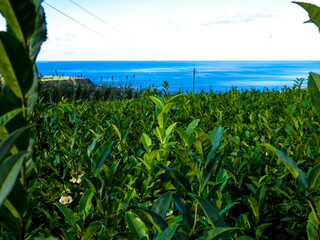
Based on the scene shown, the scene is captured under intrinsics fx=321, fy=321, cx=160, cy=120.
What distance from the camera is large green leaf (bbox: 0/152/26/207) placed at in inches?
22.4

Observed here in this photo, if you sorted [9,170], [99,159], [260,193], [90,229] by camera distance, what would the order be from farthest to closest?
[260,193] → [99,159] → [90,229] → [9,170]

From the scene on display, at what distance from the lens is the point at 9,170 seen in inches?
23.3

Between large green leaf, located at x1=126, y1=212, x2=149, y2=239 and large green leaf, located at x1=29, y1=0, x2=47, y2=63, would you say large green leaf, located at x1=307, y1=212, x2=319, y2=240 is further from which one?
large green leaf, located at x1=29, y1=0, x2=47, y2=63

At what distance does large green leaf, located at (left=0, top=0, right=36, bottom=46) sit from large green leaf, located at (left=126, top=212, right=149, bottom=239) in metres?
0.69

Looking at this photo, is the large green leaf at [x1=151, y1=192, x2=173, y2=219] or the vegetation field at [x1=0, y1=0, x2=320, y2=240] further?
the large green leaf at [x1=151, y1=192, x2=173, y2=219]

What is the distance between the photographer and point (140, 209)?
100 cm

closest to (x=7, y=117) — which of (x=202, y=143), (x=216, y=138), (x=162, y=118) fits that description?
(x=202, y=143)

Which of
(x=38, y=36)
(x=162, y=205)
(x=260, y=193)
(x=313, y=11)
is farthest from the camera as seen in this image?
(x=260, y=193)

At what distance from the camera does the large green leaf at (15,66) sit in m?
0.64

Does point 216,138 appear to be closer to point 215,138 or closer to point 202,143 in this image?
point 215,138

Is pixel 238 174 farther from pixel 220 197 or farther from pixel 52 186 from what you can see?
pixel 52 186

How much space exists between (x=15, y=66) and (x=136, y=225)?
0.69 meters

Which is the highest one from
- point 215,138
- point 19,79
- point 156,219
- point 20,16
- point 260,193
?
point 20,16

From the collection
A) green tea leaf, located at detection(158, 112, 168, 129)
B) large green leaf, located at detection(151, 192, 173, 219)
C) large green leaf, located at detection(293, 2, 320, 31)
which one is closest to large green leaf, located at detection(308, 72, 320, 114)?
large green leaf, located at detection(293, 2, 320, 31)
